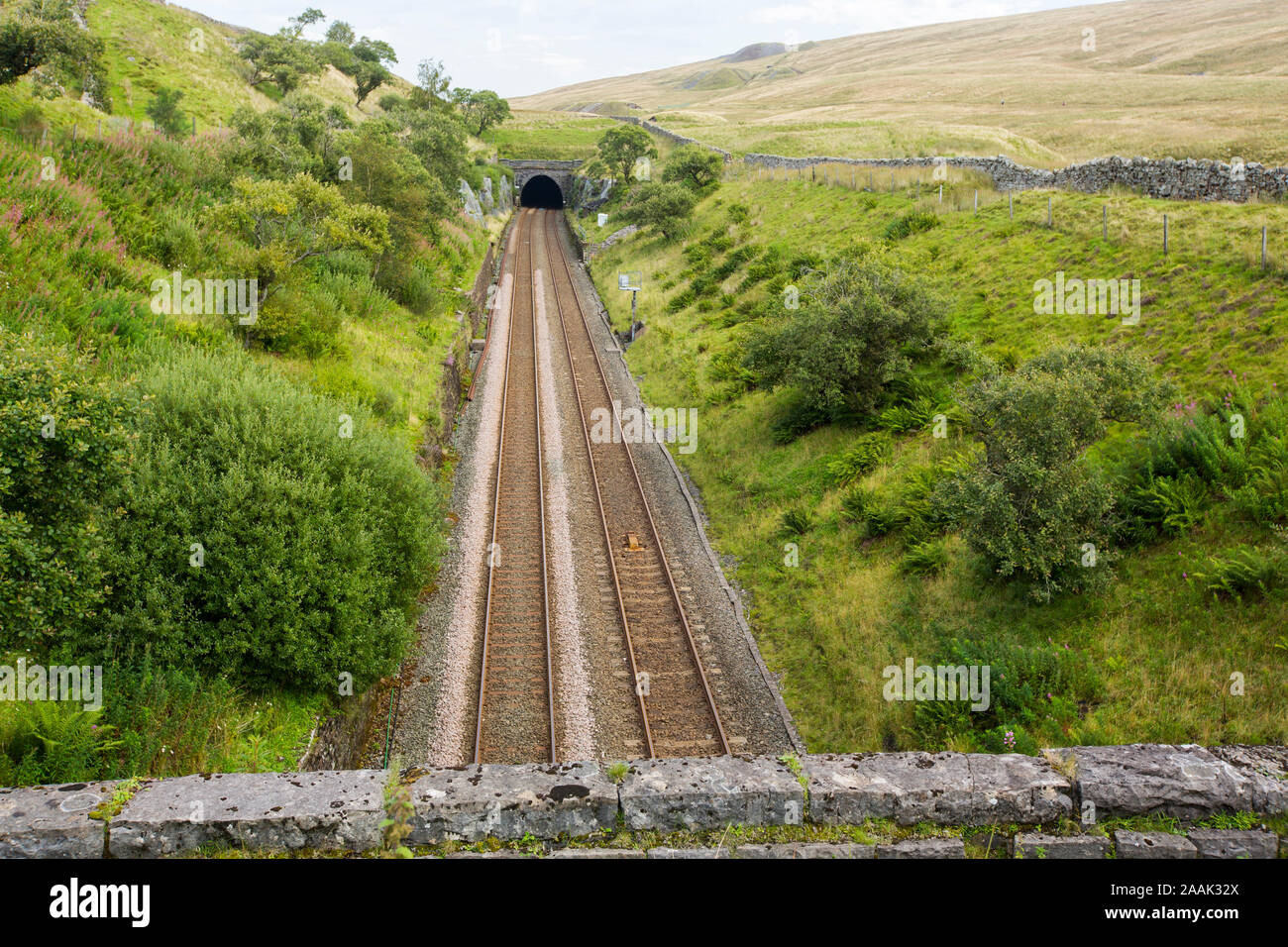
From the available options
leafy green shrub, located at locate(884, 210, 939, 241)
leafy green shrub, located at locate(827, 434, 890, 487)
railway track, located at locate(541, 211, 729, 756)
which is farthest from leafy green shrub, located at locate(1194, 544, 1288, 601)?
leafy green shrub, located at locate(884, 210, 939, 241)

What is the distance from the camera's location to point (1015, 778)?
7516mm

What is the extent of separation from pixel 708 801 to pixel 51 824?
5.71 metres

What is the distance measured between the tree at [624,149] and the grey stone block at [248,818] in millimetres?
72446

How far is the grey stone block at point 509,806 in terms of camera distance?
695cm

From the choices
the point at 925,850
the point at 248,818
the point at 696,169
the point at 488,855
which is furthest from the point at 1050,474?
the point at 696,169

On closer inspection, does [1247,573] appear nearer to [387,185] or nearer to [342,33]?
[387,185]

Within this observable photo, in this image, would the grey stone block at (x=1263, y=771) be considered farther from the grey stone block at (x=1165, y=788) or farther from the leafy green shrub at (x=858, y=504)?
the leafy green shrub at (x=858, y=504)

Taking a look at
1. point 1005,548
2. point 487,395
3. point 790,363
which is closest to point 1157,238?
point 790,363

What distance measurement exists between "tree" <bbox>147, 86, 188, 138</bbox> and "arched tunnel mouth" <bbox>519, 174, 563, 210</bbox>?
51.3 m

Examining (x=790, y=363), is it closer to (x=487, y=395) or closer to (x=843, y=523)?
A: (x=843, y=523)

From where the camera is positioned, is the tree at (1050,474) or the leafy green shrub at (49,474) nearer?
the leafy green shrub at (49,474)

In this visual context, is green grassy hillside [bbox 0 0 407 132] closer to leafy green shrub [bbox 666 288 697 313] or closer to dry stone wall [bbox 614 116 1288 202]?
leafy green shrub [bbox 666 288 697 313]

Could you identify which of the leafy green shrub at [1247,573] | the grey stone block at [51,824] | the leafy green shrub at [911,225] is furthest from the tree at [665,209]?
the grey stone block at [51,824]

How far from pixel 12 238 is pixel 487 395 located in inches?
599
